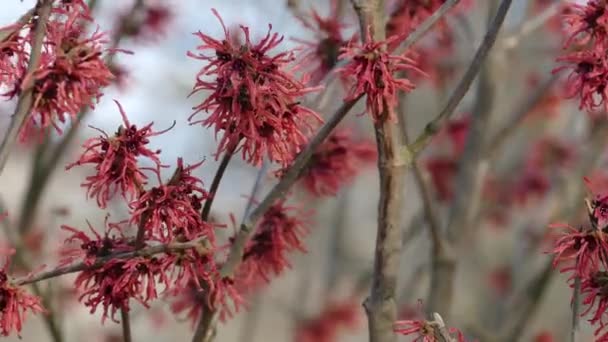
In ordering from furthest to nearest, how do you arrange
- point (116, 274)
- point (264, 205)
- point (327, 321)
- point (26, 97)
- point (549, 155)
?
point (549, 155), point (327, 321), point (264, 205), point (116, 274), point (26, 97)

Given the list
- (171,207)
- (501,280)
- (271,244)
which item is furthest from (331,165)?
(501,280)

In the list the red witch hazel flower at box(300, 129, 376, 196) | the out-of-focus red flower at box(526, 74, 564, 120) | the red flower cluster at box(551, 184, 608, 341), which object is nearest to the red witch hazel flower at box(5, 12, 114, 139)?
the red witch hazel flower at box(300, 129, 376, 196)

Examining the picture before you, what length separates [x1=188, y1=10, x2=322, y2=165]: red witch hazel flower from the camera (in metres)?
1.69

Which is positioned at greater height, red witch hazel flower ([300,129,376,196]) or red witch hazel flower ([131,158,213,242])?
red witch hazel flower ([300,129,376,196])

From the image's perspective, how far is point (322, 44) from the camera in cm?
240

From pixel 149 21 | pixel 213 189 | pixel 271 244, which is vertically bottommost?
pixel 271 244

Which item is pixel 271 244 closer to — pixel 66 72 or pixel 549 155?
pixel 66 72

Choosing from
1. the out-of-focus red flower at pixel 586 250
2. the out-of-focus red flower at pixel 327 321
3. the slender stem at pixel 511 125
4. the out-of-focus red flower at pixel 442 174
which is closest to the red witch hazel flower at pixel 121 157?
the out-of-focus red flower at pixel 586 250

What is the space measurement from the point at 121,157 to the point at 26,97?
19cm

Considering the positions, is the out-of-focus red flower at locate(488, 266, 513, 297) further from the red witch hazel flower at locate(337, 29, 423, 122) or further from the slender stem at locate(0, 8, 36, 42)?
the slender stem at locate(0, 8, 36, 42)

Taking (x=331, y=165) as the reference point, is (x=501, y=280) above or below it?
below

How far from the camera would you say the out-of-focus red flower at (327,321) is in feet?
18.1

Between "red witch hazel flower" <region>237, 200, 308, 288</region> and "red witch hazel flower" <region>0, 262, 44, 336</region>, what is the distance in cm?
53

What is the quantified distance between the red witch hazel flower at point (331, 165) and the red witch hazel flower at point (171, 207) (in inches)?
22.6
